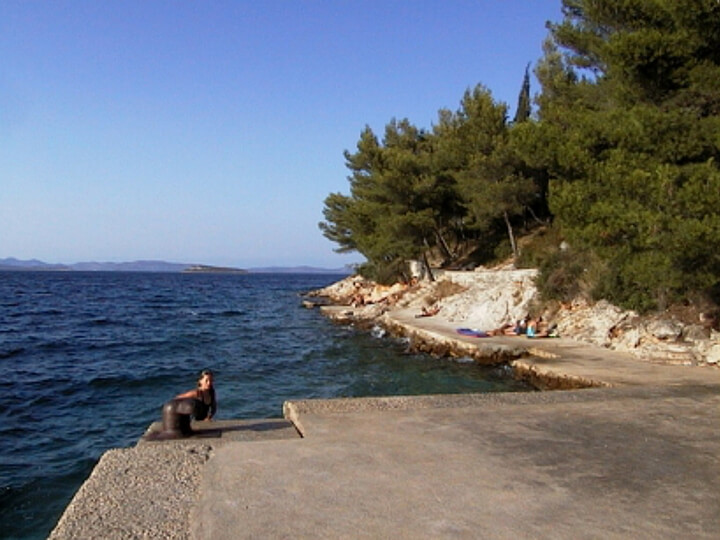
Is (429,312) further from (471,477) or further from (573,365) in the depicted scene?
(471,477)

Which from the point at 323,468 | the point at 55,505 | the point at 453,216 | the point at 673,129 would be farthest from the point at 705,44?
the point at 453,216

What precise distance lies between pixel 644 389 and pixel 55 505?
315 inches

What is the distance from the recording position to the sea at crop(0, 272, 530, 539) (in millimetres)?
7918

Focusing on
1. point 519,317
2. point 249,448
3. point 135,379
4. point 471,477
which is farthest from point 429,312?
point 471,477

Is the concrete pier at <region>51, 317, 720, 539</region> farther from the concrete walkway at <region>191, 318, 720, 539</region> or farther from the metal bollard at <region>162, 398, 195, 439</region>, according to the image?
the metal bollard at <region>162, 398, 195, 439</region>

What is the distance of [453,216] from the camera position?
3406 centimetres

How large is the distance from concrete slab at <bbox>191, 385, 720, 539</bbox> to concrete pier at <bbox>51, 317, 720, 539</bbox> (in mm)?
15

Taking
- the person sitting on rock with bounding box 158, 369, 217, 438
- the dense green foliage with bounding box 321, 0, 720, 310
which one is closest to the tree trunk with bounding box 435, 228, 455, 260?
the dense green foliage with bounding box 321, 0, 720, 310

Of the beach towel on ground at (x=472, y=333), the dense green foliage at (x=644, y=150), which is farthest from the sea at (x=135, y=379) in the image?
the dense green foliage at (x=644, y=150)

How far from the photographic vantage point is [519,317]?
19672 millimetres

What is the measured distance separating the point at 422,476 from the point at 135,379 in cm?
1154

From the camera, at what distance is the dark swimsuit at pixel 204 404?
19.9 feet

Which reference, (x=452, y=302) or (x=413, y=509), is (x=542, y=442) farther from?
(x=452, y=302)

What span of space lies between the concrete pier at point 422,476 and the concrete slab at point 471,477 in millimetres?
15
